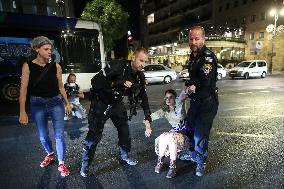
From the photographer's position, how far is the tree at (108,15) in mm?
27484

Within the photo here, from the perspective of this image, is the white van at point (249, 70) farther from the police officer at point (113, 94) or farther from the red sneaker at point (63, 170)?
the red sneaker at point (63, 170)

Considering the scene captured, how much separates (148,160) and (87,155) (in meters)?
1.13

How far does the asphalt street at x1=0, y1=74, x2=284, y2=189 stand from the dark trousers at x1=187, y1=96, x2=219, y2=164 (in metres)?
0.39

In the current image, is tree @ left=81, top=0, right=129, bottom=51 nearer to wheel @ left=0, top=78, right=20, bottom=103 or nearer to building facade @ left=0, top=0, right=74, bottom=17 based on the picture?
building facade @ left=0, top=0, right=74, bottom=17

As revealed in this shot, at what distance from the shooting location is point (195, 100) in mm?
3777

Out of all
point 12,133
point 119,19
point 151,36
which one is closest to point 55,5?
point 119,19

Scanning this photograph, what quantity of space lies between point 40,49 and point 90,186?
6.39 ft

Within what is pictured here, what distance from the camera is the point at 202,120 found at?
3703mm

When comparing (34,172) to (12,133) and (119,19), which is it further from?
(119,19)

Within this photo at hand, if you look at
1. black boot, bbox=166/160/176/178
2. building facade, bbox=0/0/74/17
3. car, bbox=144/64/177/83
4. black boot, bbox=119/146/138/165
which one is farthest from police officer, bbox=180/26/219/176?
building facade, bbox=0/0/74/17

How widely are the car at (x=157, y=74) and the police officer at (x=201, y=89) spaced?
1362cm

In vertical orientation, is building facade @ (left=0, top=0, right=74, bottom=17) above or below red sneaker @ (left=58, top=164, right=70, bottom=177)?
above

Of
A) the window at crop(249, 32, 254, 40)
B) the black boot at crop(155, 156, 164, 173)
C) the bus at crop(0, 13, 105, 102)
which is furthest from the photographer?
the window at crop(249, 32, 254, 40)

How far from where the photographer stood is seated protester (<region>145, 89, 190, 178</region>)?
12.6ft
